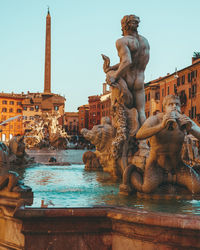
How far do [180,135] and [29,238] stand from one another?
183cm

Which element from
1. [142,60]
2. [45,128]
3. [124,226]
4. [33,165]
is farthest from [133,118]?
[45,128]

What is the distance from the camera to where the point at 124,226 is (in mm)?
3182

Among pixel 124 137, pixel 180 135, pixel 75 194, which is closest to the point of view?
pixel 180 135

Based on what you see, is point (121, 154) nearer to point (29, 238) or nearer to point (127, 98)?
point (127, 98)

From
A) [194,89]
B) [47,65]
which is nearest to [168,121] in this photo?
[194,89]

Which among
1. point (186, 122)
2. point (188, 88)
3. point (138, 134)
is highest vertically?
point (188, 88)

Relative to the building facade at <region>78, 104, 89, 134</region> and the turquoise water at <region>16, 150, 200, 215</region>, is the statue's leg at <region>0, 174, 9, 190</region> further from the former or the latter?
the building facade at <region>78, 104, 89, 134</region>

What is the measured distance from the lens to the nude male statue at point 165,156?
4121 millimetres

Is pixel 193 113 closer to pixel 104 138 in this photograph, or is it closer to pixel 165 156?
pixel 104 138

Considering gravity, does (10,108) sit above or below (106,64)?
above

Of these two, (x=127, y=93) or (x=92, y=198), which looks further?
(x=127, y=93)

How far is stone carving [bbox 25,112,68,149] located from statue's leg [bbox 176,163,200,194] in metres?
37.8

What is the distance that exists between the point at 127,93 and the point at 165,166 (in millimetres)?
2386

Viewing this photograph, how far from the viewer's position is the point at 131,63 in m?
6.46
